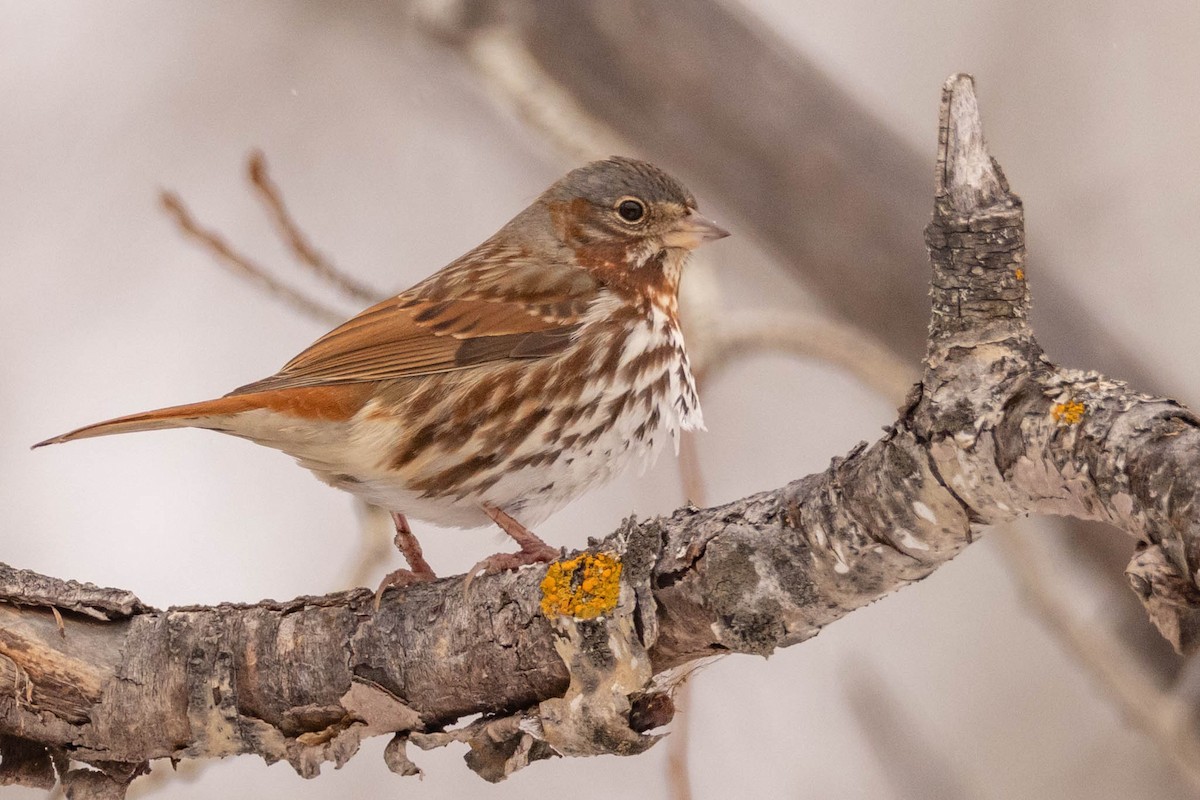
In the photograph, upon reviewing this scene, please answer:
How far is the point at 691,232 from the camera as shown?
13.6ft

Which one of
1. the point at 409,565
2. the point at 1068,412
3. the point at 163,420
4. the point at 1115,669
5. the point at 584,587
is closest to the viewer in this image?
the point at 1068,412

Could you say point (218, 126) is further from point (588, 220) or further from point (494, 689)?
point (494, 689)

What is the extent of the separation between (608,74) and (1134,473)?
2743 mm

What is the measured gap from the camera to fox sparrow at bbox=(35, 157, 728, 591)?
11.8 ft

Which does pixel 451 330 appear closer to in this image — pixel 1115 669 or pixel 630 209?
pixel 630 209

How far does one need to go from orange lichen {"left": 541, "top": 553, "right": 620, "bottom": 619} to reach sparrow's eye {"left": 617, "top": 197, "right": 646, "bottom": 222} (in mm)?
1637

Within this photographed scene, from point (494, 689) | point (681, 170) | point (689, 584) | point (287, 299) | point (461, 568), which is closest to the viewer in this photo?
point (689, 584)

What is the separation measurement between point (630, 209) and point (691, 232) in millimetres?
225

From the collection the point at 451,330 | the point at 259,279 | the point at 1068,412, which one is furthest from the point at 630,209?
the point at 1068,412

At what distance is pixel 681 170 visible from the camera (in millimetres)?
4637

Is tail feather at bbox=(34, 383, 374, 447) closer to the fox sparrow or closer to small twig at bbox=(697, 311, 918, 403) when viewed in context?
the fox sparrow

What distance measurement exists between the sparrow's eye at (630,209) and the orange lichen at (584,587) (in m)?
1.64

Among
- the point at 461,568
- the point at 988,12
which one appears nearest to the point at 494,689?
the point at 461,568

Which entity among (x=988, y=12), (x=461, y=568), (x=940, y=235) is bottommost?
(x=940, y=235)
